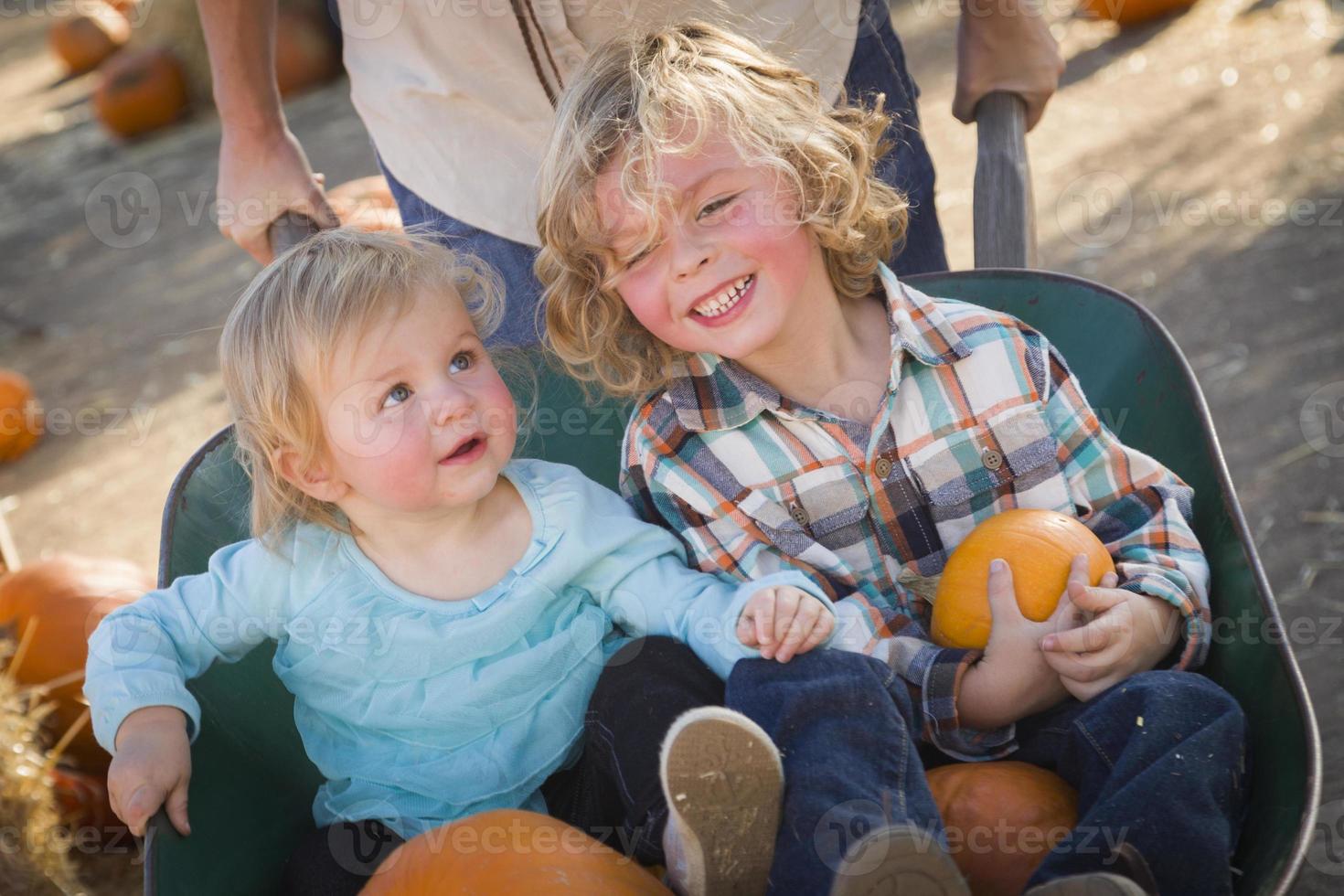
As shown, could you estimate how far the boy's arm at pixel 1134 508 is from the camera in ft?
5.36

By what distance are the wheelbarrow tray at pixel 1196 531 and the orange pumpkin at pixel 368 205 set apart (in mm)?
828

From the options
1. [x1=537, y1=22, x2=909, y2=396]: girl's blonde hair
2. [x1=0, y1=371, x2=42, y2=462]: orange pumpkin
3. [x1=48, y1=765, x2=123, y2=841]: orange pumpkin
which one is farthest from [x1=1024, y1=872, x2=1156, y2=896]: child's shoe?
[x1=0, y1=371, x2=42, y2=462]: orange pumpkin

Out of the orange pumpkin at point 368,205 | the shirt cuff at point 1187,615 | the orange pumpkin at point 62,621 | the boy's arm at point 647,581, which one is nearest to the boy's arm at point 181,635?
the boy's arm at point 647,581

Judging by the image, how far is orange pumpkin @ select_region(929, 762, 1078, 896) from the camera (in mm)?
1401

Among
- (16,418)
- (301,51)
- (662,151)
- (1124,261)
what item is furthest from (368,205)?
(301,51)

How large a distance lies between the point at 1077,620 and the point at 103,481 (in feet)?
12.3

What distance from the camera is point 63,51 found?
8594mm

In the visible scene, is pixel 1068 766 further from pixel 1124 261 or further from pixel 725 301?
pixel 1124 261

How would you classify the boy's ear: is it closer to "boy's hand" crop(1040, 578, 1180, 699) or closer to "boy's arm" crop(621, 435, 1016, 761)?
"boy's arm" crop(621, 435, 1016, 761)

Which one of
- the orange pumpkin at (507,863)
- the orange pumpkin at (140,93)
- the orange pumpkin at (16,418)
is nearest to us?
the orange pumpkin at (507,863)

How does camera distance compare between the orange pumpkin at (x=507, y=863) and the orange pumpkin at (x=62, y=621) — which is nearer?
the orange pumpkin at (x=507, y=863)

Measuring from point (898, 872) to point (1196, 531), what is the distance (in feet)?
2.85

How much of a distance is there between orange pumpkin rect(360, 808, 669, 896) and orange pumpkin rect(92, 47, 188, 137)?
7.04 m

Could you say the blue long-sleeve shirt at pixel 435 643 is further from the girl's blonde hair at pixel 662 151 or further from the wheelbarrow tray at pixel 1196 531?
the girl's blonde hair at pixel 662 151
